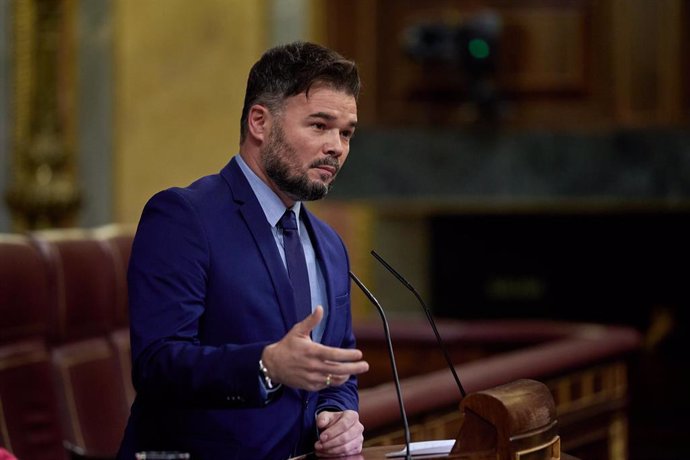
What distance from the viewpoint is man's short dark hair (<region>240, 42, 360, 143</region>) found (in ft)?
4.59

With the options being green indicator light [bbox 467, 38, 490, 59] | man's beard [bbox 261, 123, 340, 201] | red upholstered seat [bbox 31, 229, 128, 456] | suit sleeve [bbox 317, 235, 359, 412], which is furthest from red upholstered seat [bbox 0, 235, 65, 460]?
green indicator light [bbox 467, 38, 490, 59]

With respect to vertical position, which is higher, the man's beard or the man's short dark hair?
the man's short dark hair

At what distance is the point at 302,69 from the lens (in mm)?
1399

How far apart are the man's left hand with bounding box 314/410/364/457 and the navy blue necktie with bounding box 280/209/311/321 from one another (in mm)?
130

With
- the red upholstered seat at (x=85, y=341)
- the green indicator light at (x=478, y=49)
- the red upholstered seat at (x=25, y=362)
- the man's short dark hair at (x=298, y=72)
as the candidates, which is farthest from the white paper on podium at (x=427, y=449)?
the green indicator light at (x=478, y=49)

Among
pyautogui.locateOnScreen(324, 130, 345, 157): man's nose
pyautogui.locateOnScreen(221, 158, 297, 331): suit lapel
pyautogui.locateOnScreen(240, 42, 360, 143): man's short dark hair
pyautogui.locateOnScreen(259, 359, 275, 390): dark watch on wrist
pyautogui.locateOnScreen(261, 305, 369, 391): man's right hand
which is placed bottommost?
pyautogui.locateOnScreen(259, 359, 275, 390): dark watch on wrist

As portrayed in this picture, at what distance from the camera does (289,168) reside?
4.67ft

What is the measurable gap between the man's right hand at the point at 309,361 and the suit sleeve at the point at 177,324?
6 centimetres

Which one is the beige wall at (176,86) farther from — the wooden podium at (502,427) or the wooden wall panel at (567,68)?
the wooden podium at (502,427)

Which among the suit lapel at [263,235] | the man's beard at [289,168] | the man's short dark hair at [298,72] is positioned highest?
the man's short dark hair at [298,72]

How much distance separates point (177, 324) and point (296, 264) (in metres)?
0.19

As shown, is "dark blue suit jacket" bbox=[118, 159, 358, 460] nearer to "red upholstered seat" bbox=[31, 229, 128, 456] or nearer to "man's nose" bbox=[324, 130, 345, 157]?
"man's nose" bbox=[324, 130, 345, 157]

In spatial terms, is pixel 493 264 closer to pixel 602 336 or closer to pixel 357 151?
pixel 357 151

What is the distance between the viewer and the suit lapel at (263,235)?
1.40m
